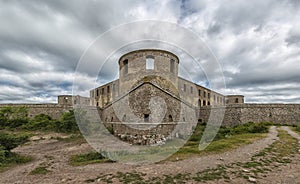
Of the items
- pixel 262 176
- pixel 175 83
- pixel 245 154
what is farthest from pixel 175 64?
pixel 262 176

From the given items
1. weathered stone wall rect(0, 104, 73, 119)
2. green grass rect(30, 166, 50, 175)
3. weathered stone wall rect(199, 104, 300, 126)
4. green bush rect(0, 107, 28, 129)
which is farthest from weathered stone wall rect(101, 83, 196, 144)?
weathered stone wall rect(0, 104, 73, 119)

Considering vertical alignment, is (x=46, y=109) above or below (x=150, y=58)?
below

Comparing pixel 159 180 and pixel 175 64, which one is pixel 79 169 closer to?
pixel 159 180

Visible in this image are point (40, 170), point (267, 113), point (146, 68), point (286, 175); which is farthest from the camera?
point (267, 113)

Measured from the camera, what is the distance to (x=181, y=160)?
27.1 feet

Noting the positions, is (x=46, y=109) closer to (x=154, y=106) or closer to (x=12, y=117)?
(x=12, y=117)

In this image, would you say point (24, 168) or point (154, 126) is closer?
point (24, 168)

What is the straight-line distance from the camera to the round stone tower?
22859 millimetres

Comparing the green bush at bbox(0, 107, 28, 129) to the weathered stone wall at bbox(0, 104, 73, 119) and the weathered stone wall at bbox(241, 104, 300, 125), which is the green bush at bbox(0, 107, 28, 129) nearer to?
the weathered stone wall at bbox(0, 104, 73, 119)

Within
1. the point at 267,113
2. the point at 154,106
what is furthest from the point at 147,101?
the point at 267,113

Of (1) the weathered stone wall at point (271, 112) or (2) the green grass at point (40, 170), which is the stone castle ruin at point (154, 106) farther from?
(2) the green grass at point (40, 170)

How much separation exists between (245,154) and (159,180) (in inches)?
226

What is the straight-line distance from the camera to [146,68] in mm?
23047

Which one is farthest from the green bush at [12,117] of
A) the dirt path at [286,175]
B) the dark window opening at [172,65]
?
the dirt path at [286,175]
